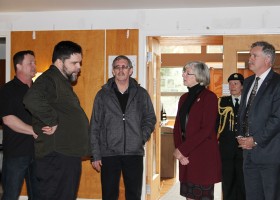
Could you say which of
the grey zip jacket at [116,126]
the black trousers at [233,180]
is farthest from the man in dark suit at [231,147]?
the grey zip jacket at [116,126]

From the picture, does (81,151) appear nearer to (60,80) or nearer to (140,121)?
(60,80)

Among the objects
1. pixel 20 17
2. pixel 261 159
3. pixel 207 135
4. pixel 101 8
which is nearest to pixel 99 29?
pixel 101 8

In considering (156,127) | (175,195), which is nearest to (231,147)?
(156,127)

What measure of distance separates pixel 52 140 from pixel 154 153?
2821 mm

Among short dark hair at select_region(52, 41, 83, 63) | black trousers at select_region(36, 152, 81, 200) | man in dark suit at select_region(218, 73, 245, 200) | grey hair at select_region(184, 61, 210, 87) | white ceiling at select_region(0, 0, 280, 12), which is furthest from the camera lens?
white ceiling at select_region(0, 0, 280, 12)

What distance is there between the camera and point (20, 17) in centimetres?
542

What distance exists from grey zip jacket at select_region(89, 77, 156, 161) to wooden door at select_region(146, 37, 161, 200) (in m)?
1.38

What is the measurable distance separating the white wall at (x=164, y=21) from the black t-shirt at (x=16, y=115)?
198 cm

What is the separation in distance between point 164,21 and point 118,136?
198cm

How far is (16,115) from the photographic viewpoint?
3.40 metres

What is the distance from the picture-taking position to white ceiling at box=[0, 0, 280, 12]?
4711 millimetres

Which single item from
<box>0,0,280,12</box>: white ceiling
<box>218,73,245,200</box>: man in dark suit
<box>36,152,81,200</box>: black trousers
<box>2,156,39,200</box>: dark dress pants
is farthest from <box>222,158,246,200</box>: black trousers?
<box>36,152,81,200</box>: black trousers

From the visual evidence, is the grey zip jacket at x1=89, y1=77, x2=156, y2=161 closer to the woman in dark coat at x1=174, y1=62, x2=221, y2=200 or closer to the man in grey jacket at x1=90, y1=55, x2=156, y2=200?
the man in grey jacket at x1=90, y1=55, x2=156, y2=200

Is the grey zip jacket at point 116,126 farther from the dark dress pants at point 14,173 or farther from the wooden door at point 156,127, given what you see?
the wooden door at point 156,127
